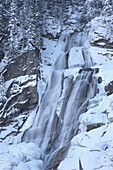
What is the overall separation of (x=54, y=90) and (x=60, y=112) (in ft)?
10.6

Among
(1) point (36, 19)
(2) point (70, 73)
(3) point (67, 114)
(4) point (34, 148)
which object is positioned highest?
(1) point (36, 19)

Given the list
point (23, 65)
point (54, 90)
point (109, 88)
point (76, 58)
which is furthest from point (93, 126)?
point (23, 65)

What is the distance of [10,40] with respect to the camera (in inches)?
1497

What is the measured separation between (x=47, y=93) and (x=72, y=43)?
34.7ft

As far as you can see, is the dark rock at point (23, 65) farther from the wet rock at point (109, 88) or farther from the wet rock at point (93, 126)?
the wet rock at point (93, 126)

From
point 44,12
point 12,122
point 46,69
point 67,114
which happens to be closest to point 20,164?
point 67,114

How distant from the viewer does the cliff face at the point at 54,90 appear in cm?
2456

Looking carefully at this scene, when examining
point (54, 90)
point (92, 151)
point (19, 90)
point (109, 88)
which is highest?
point (109, 88)

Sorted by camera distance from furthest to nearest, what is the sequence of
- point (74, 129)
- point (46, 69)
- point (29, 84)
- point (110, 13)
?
point (110, 13)
point (46, 69)
point (29, 84)
point (74, 129)

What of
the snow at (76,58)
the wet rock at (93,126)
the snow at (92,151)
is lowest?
the snow at (92,151)

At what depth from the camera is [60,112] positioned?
29.5 m

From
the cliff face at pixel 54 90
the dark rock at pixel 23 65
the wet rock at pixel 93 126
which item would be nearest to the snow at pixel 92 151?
the cliff face at pixel 54 90

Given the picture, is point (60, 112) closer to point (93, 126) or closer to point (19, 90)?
point (93, 126)

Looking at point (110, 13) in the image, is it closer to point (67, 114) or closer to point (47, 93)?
point (47, 93)
